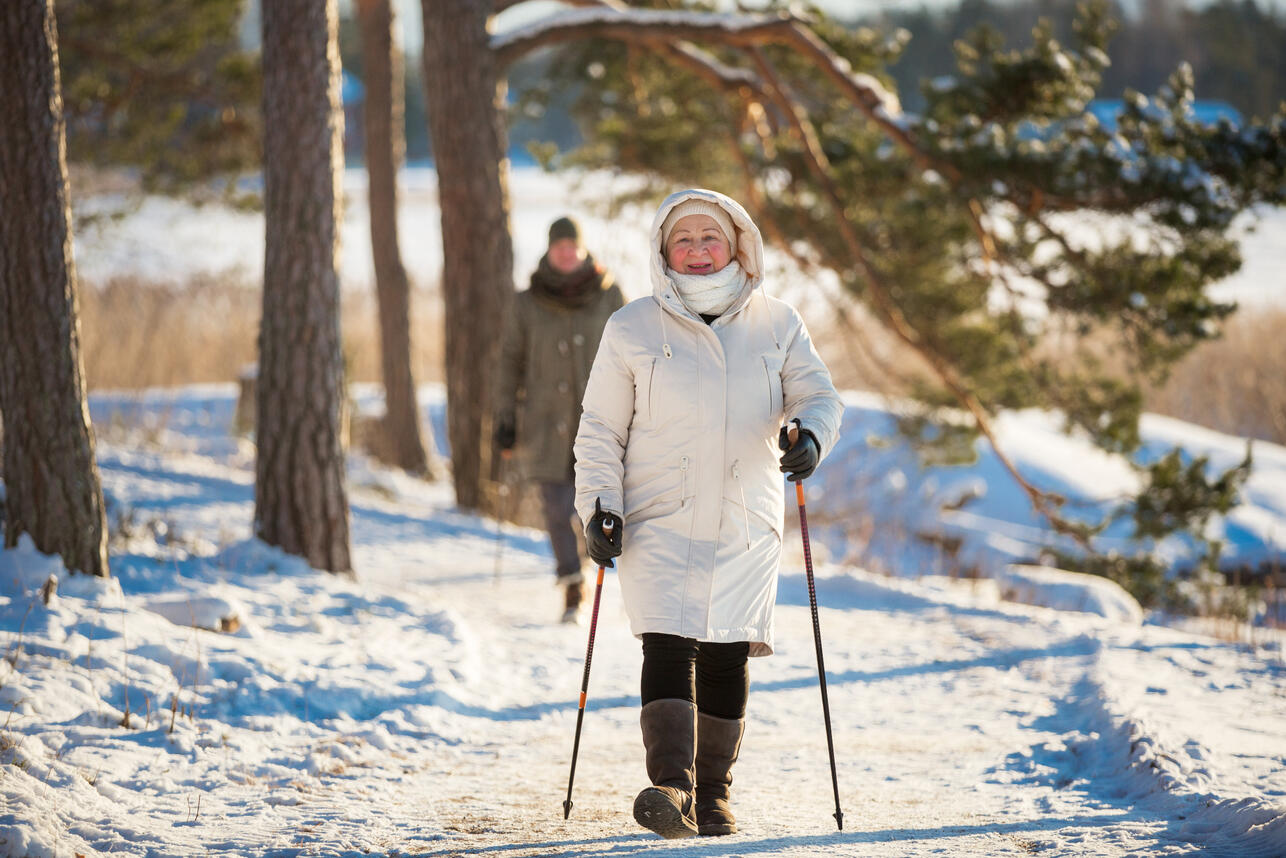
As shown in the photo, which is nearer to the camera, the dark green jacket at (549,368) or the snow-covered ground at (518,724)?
the snow-covered ground at (518,724)

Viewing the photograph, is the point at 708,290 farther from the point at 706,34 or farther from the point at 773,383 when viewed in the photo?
the point at 706,34

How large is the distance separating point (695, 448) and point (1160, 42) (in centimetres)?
3215

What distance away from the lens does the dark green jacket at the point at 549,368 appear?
20.7 ft

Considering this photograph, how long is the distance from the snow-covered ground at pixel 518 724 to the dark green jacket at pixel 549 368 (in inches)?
38.2

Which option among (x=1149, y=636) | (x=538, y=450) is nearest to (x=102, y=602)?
(x=538, y=450)

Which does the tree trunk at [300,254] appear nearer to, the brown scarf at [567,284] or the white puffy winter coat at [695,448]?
the brown scarf at [567,284]

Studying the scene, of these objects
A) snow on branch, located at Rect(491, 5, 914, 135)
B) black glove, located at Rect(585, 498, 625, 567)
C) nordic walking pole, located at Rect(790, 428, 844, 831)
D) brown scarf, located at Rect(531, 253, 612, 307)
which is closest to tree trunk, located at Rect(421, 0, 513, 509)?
snow on branch, located at Rect(491, 5, 914, 135)

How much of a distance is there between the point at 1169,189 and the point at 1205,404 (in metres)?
9.35

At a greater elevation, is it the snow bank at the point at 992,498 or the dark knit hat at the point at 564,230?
the dark knit hat at the point at 564,230

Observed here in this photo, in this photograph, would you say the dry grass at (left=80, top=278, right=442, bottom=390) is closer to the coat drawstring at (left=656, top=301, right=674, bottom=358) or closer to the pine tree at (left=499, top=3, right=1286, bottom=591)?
the pine tree at (left=499, top=3, right=1286, bottom=591)

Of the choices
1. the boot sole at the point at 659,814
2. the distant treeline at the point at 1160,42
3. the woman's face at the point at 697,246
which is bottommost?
the boot sole at the point at 659,814

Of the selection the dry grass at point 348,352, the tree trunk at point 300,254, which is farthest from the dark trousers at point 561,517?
the dry grass at point 348,352

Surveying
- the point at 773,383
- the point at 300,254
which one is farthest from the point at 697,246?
the point at 300,254

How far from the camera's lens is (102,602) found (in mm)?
5016
